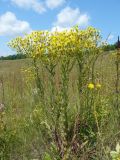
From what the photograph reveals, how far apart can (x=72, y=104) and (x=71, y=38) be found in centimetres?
159

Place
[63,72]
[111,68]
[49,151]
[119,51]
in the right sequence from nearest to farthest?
[49,151]
[63,72]
[119,51]
[111,68]

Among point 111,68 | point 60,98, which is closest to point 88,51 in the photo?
point 60,98

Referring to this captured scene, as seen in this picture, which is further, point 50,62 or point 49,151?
point 50,62

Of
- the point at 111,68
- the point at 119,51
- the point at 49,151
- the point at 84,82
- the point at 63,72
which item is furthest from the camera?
the point at 111,68

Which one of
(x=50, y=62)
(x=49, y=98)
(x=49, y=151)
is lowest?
(x=49, y=151)

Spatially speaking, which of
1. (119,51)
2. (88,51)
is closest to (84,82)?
(88,51)

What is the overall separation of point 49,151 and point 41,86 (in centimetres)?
119

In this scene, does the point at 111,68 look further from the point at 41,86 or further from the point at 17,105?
the point at 41,86

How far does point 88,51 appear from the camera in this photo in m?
5.48

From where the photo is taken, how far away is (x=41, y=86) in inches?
222

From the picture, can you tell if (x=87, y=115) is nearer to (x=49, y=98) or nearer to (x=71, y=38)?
(x=49, y=98)

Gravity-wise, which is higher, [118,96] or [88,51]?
[88,51]

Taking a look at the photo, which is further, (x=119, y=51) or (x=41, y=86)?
(x=119, y=51)

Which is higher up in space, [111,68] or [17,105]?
[111,68]
